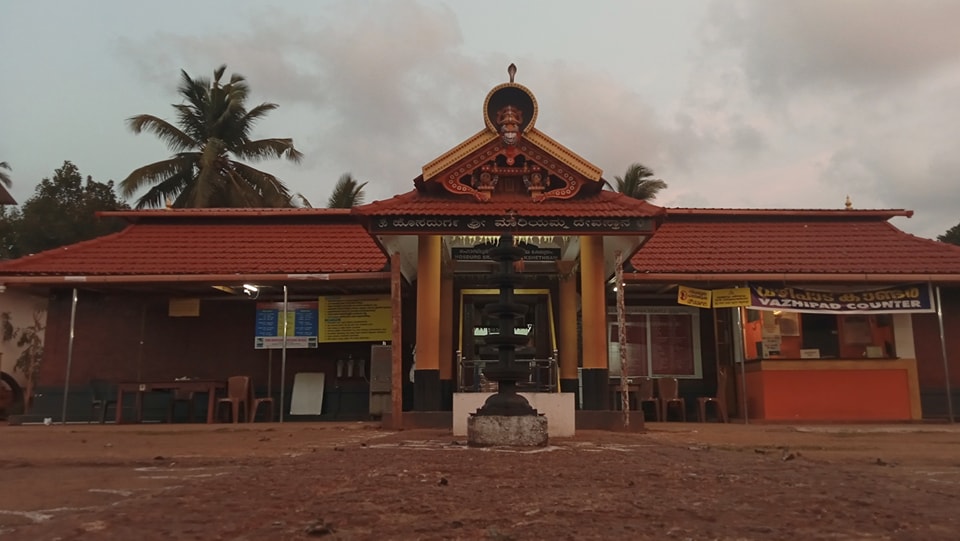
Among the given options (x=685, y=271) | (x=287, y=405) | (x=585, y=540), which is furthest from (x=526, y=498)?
(x=287, y=405)

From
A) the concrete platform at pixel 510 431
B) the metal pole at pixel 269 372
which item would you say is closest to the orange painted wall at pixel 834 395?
the concrete platform at pixel 510 431

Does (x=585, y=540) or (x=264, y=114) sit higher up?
(x=264, y=114)

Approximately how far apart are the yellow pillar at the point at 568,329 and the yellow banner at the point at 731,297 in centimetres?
263

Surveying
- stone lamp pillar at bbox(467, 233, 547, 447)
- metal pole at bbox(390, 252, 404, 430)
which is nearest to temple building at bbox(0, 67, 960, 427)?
metal pole at bbox(390, 252, 404, 430)

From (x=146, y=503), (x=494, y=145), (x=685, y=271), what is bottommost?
(x=146, y=503)

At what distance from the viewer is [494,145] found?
10117 mm

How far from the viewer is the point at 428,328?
393 inches

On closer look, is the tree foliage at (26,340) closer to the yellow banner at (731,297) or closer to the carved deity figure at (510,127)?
the carved deity figure at (510,127)

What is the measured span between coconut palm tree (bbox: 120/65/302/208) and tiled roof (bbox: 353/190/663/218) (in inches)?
610

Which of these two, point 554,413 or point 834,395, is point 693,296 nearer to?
point 834,395

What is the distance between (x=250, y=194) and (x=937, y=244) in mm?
20616

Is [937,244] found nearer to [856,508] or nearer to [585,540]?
[856,508]

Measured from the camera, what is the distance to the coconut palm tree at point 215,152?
23375mm

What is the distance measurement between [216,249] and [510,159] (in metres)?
6.66
